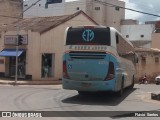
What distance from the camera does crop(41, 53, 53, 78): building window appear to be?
35.9 m

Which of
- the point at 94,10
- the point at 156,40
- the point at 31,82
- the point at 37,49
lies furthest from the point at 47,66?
the point at 94,10

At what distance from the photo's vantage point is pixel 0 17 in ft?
196

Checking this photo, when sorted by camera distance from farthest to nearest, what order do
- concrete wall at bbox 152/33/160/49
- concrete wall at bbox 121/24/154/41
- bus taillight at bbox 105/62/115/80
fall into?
concrete wall at bbox 121/24/154/41
concrete wall at bbox 152/33/160/49
bus taillight at bbox 105/62/115/80

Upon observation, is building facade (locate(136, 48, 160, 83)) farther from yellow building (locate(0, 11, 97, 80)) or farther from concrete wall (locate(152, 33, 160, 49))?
concrete wall (locate(152, 33, 160, 49))

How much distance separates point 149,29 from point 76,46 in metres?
59.7

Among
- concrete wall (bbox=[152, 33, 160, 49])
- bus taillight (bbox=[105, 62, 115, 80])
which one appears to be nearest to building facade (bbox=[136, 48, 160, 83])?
concrete wall (bbox=[152, 33, 160, 49])

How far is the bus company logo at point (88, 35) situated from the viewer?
58.7 feet

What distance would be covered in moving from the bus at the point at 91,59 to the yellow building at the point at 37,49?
668 inches

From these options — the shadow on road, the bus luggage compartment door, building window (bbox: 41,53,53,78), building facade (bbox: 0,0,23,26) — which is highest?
building facade (bbox: 0,0,23,26)

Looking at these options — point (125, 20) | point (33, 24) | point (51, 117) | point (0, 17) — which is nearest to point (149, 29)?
point (125, 20)

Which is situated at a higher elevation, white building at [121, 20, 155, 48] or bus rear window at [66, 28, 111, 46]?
white building at [121, 20, 155, 48]

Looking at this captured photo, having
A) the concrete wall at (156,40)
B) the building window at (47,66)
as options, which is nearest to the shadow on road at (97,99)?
the building window at (47,66)

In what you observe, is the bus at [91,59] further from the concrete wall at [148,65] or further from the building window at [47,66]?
the concrete wall at [148,65]

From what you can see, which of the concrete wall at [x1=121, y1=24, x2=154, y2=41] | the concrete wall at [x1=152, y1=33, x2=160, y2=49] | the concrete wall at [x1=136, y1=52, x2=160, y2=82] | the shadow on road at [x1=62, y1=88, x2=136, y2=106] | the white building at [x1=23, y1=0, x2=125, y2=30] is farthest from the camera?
the white building at [x1=23, y1=0, x2=125, y2=30]
